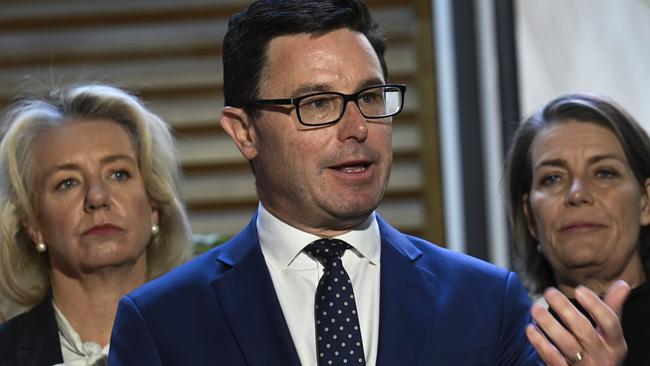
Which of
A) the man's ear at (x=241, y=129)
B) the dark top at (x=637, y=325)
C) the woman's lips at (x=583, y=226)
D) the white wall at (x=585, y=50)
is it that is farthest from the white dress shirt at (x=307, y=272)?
the white wall at (x=585, y=50)

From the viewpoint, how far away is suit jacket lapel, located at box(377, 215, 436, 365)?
2.39 meters

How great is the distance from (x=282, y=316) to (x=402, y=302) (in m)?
0.24

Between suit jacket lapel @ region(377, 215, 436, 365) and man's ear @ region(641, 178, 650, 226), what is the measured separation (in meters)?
0.92

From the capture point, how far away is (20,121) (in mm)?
3416

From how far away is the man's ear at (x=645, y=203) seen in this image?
3250mm

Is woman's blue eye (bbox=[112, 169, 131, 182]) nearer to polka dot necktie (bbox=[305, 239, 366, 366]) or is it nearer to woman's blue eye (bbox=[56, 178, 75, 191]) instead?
woman's blue eye (bbox=[56, 178, 75, 191])

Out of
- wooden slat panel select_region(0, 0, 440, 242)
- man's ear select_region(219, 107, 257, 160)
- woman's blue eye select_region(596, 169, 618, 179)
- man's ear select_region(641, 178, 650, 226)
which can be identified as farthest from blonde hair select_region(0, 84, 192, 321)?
wooden slat panel select_region(0, 0, 440, 242)

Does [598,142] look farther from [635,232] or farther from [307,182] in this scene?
[307,182]

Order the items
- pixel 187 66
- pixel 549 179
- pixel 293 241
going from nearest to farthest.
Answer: pixel 293 241 → pixel 549 179 → pixel 187 66

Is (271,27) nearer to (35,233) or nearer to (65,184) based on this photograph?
(65,184)

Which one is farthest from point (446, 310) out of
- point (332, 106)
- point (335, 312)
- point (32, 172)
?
point (32, 172)

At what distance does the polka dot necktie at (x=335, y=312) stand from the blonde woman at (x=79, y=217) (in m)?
0.89

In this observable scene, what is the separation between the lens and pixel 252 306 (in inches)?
97.0

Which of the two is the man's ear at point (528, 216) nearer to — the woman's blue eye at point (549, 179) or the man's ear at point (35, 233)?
the woman's blue eye at point (549, 179)
